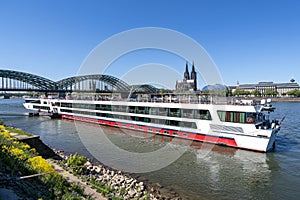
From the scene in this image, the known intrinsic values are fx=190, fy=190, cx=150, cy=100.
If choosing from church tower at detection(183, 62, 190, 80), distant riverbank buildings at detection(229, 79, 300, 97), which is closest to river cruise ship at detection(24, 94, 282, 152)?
church tower at detection(183, 62, 190, 80)

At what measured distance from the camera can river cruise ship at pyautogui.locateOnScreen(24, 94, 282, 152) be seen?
818 inches

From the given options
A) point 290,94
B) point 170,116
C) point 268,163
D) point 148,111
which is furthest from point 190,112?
point 290,94

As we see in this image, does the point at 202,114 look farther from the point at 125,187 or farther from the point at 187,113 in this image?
the point at 125,187

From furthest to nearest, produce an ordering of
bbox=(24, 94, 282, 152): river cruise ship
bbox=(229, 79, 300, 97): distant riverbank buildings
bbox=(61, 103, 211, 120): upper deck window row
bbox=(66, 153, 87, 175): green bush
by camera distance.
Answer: bbox=(229, 79, 300, 97): distant riverbank buildings
bbox=(61, 103, 211, 120): upper deck window row
bbox=(24, 94, 282, 152): river cruise ship
bbox=(66, 153, 87, 175): green bush

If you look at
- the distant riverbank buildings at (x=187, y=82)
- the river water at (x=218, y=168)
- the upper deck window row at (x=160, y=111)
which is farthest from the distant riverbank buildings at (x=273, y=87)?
the river water at (x=218, y=168)

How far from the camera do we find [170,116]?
27531 millimetres

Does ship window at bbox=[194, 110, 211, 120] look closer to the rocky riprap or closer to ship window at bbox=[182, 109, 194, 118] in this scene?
ship window at bbox=[182, 109, 194, 118]

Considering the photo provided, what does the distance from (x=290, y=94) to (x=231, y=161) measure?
153 meters

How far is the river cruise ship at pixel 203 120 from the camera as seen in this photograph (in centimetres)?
2078

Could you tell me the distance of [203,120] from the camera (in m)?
24.0

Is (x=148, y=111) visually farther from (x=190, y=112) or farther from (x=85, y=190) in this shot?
(x=85, y=190)

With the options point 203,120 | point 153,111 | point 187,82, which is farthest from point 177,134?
point 187,82

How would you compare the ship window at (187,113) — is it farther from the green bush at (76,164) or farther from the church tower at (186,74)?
the church tower at (186,74)

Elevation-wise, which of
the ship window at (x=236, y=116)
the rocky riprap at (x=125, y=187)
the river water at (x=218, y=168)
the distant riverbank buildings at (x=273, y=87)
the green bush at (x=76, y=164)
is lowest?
the river water at (x=218, y=168)
